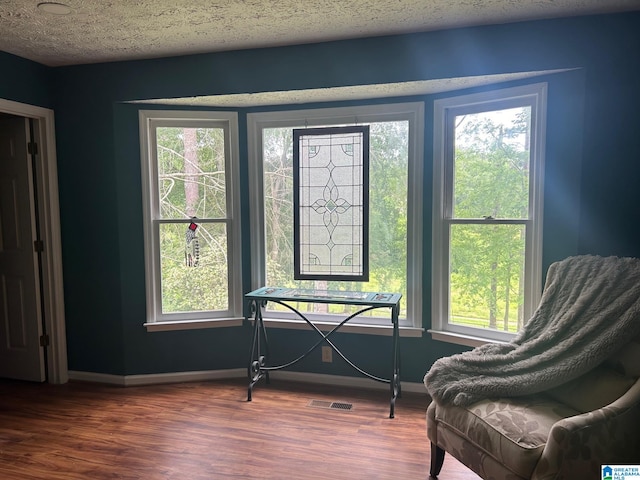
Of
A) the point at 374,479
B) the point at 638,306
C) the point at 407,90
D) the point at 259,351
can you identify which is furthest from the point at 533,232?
the point at 259,351

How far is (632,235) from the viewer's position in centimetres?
238

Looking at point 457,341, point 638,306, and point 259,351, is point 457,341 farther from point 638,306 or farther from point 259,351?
point 259,351

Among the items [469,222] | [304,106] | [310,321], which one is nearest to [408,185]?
[469,222]

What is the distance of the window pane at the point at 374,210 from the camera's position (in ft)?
10.4

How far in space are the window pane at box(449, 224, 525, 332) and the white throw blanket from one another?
536 mm

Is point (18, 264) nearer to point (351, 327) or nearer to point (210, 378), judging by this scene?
point (210, 378)

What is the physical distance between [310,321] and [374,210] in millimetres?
996

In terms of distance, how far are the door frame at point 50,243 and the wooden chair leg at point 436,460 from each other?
9.51 feet

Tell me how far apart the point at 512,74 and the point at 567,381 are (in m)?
1.73

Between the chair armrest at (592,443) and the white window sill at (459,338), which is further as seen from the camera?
the white window sill at (459,338)

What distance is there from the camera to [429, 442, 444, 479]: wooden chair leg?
2160 mm

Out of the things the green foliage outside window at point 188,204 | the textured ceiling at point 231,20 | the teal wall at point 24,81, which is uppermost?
the textured ceiling at point 231,20

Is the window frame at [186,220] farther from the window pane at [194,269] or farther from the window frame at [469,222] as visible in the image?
the window frame at [469,222]

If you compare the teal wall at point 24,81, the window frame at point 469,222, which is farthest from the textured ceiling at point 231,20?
the window frame at point 469,222
